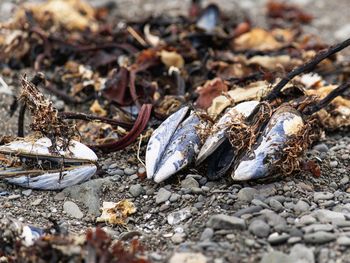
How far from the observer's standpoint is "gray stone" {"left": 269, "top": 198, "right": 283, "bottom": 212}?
9.04 feet

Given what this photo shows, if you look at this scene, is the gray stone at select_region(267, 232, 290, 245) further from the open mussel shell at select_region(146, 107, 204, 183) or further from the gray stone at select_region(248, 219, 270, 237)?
the open mussel shell at select_region(146, 107, 204, 183)

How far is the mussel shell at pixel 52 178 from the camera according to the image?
3.06m

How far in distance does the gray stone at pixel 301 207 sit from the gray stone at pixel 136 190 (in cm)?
77

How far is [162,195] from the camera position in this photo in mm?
3008

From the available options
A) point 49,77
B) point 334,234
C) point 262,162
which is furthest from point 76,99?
point 334,234

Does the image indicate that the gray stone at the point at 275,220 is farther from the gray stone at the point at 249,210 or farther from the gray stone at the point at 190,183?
the gray stone at the point at 190,183

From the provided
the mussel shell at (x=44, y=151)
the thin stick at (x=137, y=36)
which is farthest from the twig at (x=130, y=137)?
the thin stick at (x=137, y=36)

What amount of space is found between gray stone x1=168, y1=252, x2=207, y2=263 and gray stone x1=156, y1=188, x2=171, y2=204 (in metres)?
0.54

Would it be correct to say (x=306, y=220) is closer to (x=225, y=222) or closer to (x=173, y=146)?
(x=225, y=222)

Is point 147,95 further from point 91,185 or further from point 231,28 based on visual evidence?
point 231,28

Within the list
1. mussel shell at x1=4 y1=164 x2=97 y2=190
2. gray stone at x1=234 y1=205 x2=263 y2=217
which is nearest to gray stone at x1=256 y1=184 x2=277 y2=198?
gray stone at x1=234 y1=205 x2=263 y2=217

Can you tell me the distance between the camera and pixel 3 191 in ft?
10.2

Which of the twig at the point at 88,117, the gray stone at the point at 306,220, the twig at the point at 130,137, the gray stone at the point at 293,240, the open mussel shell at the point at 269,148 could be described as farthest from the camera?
the twig at the point at 130,137

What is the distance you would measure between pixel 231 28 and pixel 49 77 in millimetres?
1840
